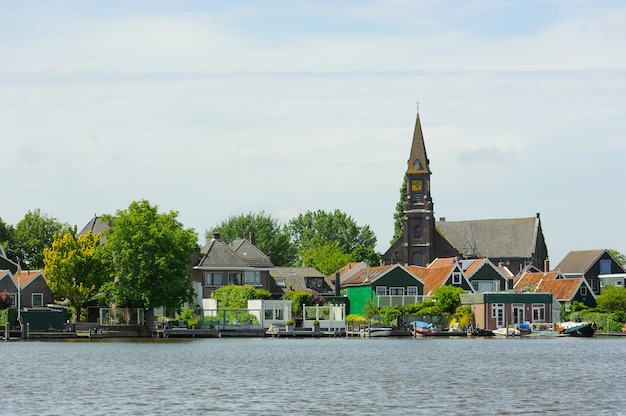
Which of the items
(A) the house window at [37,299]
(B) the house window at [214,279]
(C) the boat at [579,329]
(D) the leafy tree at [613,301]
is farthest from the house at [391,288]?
(A) the house window at [37,299]

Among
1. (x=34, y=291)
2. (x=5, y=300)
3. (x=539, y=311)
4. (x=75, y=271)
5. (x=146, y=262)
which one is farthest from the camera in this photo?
(x=539, y=311)

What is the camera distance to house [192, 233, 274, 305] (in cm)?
11925

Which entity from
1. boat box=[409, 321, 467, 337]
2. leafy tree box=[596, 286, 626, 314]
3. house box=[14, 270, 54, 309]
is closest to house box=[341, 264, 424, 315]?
boat box=[409, 321, 467, 337]

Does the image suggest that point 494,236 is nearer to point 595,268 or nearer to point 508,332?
point 595,268

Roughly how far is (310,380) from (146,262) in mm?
47860

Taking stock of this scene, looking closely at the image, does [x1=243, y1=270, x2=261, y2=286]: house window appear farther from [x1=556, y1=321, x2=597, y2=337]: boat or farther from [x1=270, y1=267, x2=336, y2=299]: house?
[x1=556, y1=321, x2=597, y2=337]: boat

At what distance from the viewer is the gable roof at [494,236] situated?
172 m

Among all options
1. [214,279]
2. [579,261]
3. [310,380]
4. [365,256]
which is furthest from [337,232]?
[310,380]

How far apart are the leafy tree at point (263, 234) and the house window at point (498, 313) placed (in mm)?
67387

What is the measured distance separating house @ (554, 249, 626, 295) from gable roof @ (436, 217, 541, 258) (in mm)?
17844

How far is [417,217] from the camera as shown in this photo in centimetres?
16512

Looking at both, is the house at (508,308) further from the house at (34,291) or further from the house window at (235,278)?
the house at (34,291)

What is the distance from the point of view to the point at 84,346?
278 feet

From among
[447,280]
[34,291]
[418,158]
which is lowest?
[34,291]
